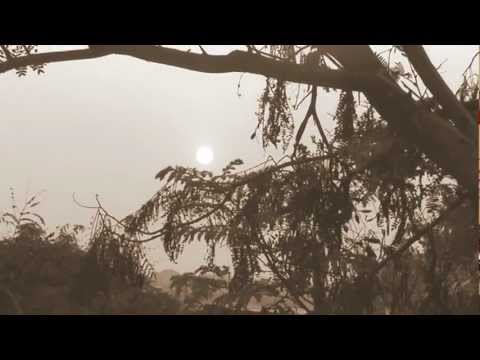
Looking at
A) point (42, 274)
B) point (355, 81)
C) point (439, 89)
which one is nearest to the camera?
point (355, 81)

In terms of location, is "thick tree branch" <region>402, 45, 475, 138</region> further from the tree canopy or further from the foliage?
the foliage

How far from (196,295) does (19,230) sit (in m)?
4.14

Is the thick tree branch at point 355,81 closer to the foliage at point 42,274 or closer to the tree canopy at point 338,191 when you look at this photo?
the tree canopy at point 338,191

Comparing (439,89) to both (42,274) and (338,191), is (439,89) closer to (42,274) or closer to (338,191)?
(338,191)

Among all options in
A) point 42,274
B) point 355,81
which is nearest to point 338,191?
point 355,81

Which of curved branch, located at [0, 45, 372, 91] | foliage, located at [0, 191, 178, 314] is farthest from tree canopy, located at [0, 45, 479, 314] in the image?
foliage, located at [0, 191, 178, 314]

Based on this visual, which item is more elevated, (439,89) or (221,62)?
(439,89)

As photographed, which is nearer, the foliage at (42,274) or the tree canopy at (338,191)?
the tree canopy at (338,191)

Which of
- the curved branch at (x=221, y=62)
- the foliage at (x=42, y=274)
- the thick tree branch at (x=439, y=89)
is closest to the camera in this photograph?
the curved branch at (x=221, y=62)

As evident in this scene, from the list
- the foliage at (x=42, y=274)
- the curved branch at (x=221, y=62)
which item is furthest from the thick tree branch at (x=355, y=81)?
the foliage at (x=42, y=274)
